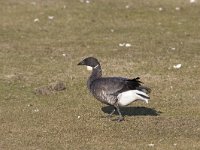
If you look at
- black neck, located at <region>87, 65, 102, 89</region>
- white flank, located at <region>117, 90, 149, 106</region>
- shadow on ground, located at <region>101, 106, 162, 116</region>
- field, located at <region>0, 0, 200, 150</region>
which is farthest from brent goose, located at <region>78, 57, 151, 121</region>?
shadow on ground, located at <region>101, 106, 162, 116</region>

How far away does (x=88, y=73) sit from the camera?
20.3 metres

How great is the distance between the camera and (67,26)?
90.0 ft

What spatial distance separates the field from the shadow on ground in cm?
2

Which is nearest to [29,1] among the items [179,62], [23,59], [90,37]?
[90,37]

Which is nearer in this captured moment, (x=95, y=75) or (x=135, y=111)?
(x=95, y=75)

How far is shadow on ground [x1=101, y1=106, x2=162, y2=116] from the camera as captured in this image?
16.1 metres

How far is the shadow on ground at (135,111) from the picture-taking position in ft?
52.7

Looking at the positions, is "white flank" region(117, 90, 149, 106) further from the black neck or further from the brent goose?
the black neck

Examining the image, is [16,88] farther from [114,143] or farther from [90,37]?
[90,37]

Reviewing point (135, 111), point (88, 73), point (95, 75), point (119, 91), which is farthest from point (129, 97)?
point (88, 73)

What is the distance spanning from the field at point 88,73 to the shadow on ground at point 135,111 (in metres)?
0.02

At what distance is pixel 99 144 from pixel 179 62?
8.28 meters

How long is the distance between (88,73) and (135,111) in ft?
13.7

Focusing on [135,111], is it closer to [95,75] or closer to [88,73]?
[95,75]
